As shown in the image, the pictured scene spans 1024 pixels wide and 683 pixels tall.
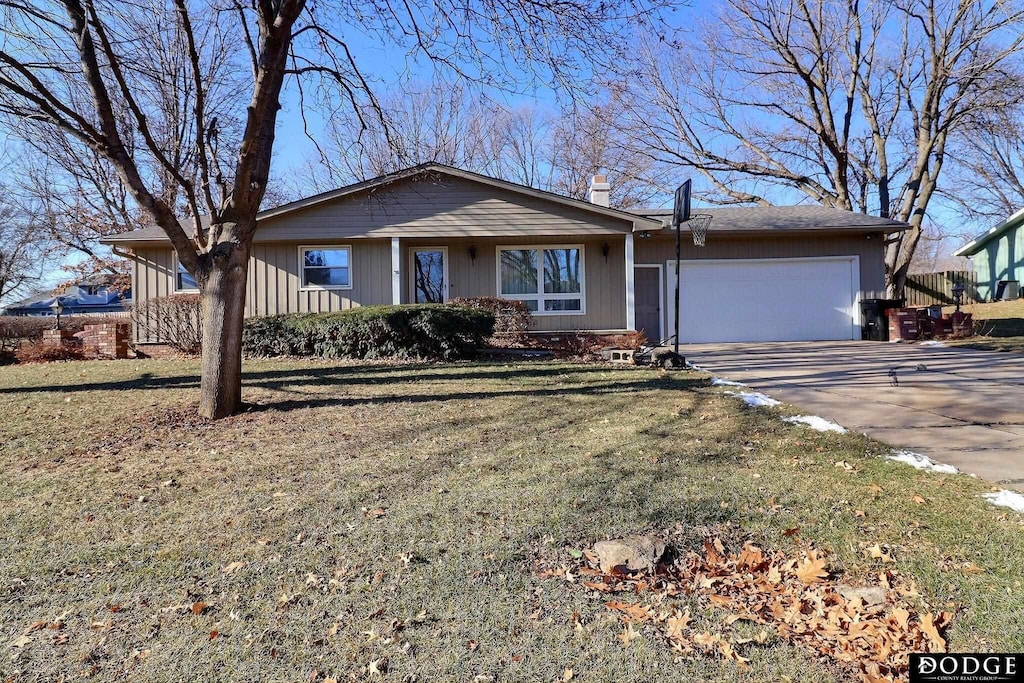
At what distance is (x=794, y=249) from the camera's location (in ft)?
47.4

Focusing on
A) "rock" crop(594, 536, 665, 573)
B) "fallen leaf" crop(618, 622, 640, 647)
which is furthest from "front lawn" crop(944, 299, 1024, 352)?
"fallen leaf" crop(618, 622, 640, 647)

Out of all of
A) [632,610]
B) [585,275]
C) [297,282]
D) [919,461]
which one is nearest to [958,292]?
[585,275]

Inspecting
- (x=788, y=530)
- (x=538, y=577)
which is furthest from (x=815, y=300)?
(x=538, y=577)

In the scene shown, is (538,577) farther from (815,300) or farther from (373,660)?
(815,300)

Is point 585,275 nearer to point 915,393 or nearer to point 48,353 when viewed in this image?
point 915,393

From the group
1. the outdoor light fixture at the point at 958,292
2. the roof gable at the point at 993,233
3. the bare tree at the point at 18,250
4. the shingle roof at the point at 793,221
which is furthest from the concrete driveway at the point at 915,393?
the bare tree at the point at 18,250

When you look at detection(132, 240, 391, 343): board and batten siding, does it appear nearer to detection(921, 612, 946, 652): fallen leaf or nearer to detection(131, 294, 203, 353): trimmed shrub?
detection(131, 294, 203, 353): trimmed shrub

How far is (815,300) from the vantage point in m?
14.5

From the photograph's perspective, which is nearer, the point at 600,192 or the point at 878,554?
the point at 878,554

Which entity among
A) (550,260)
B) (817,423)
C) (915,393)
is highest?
(550,260)

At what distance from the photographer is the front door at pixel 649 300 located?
14609 mm

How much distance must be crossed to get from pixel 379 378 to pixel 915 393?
6581 mm

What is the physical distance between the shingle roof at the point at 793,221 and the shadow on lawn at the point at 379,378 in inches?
287

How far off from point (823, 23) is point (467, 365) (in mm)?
19232
